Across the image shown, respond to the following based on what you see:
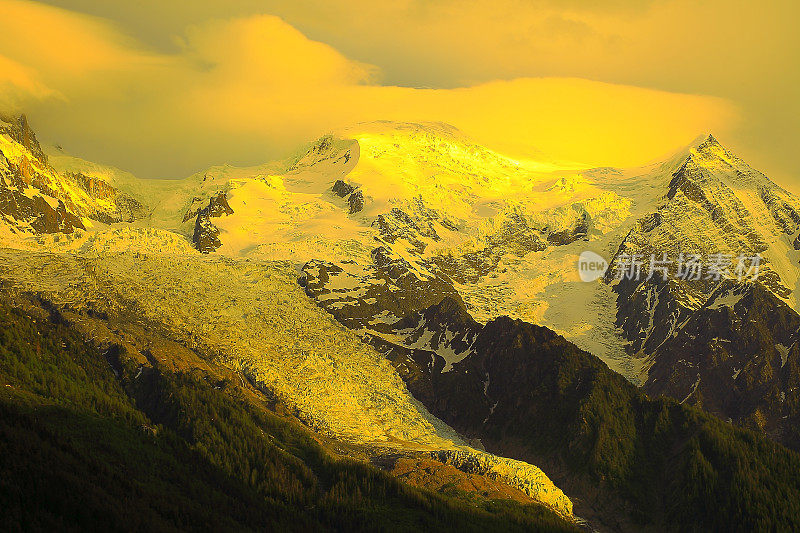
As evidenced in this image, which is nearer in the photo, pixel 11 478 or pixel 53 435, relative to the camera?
pixel 11 478

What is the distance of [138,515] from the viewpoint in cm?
16750

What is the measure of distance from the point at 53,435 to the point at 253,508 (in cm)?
4624

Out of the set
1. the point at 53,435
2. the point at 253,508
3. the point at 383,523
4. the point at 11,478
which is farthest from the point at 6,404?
the point at 383,523

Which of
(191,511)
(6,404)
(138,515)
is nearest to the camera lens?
(138,515)

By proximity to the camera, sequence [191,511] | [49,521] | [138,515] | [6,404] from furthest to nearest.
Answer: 1. [6,404]
2. [191,511]
3. [138,515]
4. [49,521]

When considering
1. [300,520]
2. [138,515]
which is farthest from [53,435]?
[300,520]

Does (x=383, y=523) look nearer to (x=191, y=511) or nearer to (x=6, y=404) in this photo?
(x=191, y=511)

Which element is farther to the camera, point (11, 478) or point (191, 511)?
point (191, 511)

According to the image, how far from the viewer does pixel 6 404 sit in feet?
634

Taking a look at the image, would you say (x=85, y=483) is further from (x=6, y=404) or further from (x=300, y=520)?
(x=300, y=520)

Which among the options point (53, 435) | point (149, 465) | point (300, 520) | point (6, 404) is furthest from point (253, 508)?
point (6, 404)

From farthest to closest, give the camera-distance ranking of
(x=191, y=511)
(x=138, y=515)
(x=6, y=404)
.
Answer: (x=6, y=404) < (x=191, y=511) < (x=138, y=515)

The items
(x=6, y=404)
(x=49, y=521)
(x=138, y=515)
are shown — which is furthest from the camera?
(x=6, y=404)

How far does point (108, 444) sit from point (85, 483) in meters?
26.1
